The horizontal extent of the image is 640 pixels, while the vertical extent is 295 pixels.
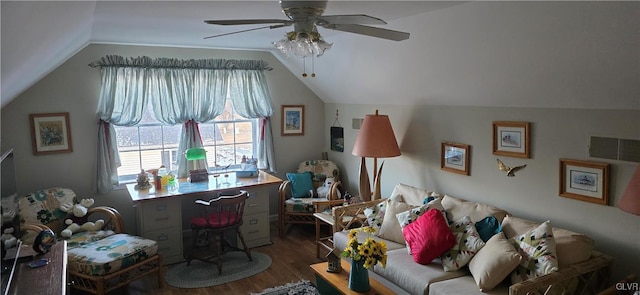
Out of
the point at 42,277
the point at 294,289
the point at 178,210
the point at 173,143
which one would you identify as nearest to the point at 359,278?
the point at 294,289

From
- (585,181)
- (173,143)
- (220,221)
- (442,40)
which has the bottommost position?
(220,221)

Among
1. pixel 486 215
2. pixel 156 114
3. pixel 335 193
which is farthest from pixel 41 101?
pixel 486 215

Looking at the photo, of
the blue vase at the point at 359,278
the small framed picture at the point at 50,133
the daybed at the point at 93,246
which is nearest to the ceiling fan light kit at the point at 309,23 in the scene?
the blue vase at the point at 359,278

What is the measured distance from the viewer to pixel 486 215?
338 centimetres

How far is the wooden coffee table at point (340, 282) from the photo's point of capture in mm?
2984

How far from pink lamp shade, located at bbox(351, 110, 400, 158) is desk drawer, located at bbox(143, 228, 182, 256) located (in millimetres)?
2045

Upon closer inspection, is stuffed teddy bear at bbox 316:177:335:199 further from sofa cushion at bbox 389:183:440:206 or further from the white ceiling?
the white ceiling

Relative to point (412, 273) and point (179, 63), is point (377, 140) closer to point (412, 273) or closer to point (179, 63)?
point (412, 273)

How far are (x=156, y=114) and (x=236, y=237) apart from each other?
164cm

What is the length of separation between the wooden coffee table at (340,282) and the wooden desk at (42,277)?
1673 mm

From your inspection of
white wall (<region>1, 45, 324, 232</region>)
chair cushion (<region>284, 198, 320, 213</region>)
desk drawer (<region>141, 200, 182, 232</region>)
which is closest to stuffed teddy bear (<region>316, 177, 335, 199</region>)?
chair cushion (<region>284, 198, 320, 213</region>)

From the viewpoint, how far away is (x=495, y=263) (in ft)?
9.15

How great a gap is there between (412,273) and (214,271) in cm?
202

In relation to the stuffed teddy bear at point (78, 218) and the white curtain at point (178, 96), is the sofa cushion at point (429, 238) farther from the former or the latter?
the stuffed teddy bear at point (78, 218)
